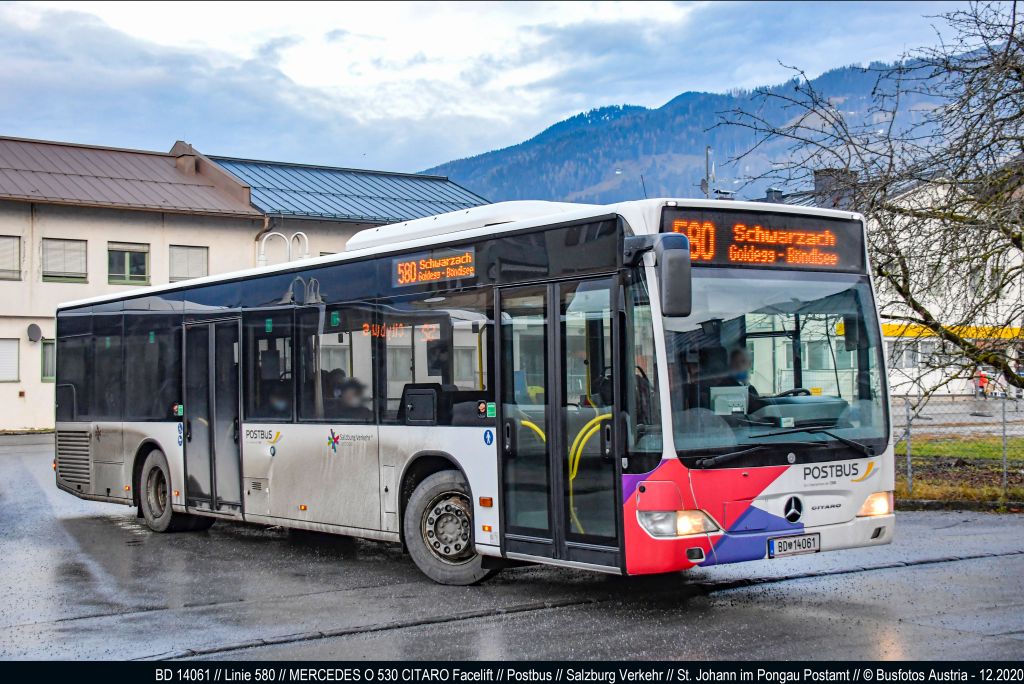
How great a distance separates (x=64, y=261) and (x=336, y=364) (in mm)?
34131

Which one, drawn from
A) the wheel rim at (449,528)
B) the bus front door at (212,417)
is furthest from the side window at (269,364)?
the wheel rim at (449,528)

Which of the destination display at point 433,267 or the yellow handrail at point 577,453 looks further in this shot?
the destination display at point 433,267

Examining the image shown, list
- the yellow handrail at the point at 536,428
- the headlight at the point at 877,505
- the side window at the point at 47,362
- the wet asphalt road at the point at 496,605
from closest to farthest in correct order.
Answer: the wet asphalt road at the point at 496,605 → the headlight at the point at 877,505 → the yellow handrail at the point at 536,428 → the side window at the point at 47,362

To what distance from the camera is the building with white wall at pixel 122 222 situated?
41656 mm

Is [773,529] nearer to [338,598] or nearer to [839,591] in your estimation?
[839,591]

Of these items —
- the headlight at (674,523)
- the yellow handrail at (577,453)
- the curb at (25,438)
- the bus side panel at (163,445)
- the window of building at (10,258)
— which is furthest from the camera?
the window of building at (10,258)

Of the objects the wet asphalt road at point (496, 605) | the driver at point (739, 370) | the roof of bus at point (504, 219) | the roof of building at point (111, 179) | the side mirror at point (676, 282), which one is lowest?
the wet asphalt road at point (496, 605)

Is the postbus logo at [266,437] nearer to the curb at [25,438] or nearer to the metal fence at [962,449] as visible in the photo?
the metal fence at [962,449]

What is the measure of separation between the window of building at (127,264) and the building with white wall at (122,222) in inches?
1.4

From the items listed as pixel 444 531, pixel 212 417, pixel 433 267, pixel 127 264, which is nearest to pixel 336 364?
pixel 433 267

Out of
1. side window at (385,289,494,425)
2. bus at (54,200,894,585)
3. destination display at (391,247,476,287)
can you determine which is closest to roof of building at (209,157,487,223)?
bus at (54,200,894,585)

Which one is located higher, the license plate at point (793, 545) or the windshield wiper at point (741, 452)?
the windshield wiper at point (741, 452)

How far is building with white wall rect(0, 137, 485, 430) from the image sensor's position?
41656mm

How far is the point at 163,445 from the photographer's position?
14.9 metres
